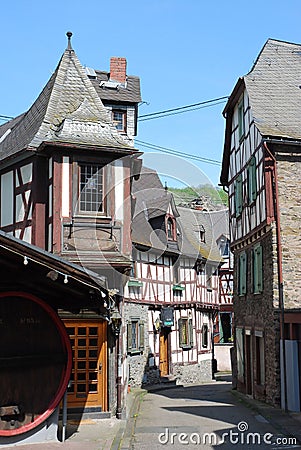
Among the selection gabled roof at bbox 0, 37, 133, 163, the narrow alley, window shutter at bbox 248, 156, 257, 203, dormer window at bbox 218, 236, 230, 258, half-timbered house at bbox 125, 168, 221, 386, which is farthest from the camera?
dormer window at bbox 218, 236, 230, 258

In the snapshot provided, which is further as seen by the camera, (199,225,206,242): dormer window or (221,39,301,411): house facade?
(199,225,206,242): dormer window

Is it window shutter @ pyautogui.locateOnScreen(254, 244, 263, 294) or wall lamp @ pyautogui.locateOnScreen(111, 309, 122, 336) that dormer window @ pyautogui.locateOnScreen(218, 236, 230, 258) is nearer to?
window shutter @ pyautogui.locateOnScreen(254, 244, 263, 294)

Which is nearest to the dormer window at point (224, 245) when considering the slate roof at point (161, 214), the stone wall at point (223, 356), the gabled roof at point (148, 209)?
the slate roof at point (161, 214)

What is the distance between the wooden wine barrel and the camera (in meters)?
9.84

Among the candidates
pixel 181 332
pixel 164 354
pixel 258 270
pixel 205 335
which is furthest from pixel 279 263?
pixel 205 335

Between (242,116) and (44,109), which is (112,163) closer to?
(44,109)

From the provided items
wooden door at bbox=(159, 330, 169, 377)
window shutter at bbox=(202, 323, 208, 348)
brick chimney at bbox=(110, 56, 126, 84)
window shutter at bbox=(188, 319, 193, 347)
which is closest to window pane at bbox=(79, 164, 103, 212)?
brick chimney at bbox=(110, 56, 126, 84)

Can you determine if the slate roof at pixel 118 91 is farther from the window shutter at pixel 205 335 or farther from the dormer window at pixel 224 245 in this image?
the dormer window at pixel 224 245

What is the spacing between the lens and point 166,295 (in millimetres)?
26344

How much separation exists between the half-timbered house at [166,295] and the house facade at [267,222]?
3.65 metres

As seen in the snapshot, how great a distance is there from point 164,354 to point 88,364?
12557 millimetres

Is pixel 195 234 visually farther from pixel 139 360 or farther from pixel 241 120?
pixel 241 120

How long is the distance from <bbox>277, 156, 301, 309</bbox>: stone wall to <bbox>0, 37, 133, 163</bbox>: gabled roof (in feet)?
15.9

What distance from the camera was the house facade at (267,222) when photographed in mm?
16422
